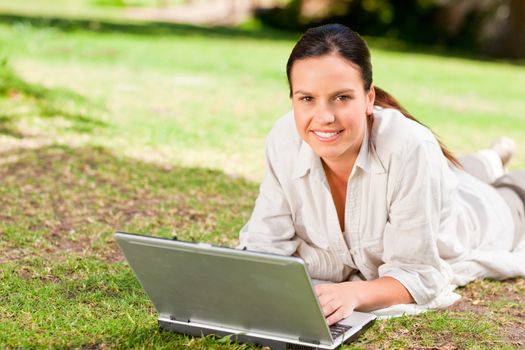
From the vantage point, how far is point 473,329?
402cm

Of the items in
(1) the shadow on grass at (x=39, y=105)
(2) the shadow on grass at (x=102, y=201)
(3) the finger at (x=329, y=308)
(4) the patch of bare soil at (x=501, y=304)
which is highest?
(3) the finger at (x=329, y=308)

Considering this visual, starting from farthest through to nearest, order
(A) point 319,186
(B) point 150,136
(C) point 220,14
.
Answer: (C) point 220,14, (B) point 150,136, (A) point 319,186

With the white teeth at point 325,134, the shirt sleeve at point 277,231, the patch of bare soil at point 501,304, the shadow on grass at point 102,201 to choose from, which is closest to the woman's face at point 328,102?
the white teeth at point 325,134

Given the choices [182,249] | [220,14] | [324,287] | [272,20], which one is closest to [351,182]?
[324,287]

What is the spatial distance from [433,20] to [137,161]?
19.0 meters

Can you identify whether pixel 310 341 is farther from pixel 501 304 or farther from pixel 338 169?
pixel 501 304

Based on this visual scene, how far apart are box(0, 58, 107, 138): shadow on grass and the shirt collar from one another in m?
4.42

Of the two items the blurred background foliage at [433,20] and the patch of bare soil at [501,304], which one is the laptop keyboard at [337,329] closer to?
the patch of bare soil at [501,304]

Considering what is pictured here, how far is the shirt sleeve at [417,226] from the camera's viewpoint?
4008mm

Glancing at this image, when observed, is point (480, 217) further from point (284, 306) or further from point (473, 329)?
point (284, 306)

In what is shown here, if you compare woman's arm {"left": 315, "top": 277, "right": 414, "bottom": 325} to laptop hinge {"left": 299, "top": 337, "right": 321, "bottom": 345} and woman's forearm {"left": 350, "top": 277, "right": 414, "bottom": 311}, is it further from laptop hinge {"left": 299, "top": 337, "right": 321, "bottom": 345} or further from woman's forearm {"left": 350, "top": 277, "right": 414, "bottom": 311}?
laptop hinge {"left": 299, "top": 337, "right": 321, "bottom": 345}

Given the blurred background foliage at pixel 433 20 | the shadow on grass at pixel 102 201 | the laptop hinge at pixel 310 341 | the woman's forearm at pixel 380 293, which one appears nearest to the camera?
the laptop hinge at pixel 310 341

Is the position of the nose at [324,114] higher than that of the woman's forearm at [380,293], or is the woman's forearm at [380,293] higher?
the nose at [324,114]

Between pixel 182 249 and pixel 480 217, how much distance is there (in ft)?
7.65
